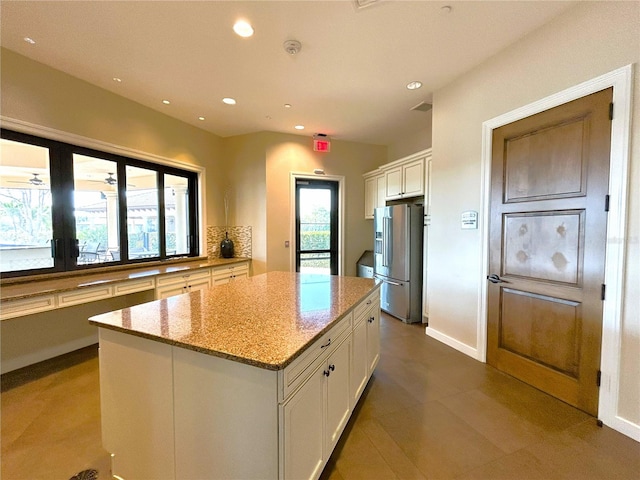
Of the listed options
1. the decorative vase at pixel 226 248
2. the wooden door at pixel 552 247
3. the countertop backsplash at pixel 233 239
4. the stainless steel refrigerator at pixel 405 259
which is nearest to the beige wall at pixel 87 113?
the countertop backsplash at pixel 233 239

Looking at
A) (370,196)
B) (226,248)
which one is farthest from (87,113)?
(370,196)

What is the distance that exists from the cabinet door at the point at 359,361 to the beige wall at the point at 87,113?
3.45 m

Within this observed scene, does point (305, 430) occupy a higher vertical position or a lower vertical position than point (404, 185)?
lower

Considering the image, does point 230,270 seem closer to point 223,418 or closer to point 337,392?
point 337,392

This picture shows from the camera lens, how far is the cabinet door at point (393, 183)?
4.17 metres

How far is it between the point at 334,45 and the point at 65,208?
10.3 ft

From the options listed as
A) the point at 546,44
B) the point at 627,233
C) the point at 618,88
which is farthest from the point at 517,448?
the point at 546,44

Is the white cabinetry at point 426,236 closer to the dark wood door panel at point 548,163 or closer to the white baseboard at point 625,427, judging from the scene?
the dark wood door panel at point 548,163

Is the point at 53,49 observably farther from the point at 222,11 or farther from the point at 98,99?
the point at 222,11

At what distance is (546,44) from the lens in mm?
2123

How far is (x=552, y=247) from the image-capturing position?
6.98 ft

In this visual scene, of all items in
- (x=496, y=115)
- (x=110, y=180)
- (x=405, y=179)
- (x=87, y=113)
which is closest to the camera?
(x=496, y=115)

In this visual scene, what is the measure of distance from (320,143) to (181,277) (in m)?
3.03

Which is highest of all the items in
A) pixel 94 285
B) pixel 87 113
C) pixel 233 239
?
pixel 87 113
